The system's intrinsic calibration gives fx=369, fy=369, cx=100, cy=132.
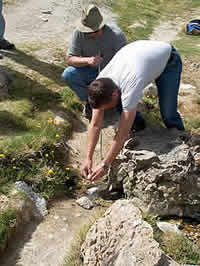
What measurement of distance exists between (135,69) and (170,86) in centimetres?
125

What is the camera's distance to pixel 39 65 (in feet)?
31.6

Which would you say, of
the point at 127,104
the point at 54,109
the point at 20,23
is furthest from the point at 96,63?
the point at 20,23

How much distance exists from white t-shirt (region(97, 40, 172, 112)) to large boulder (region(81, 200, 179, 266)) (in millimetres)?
1416

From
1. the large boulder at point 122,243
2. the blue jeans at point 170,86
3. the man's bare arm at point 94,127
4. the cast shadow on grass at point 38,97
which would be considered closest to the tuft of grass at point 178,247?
the large boulder at point 122,243

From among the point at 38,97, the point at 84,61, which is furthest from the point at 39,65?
the point at 84,61

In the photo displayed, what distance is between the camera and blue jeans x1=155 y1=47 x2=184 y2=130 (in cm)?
587

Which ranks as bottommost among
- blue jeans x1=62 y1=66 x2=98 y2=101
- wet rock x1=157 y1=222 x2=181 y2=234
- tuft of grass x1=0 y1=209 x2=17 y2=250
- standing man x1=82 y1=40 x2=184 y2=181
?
wet rock x1=157 y1=222 x2=181 y2=234

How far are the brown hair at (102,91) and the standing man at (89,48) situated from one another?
2.09m

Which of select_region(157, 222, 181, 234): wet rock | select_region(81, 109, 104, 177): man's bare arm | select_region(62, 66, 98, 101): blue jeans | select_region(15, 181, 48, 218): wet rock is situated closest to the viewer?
select_region(157, 222, 181, 234): wet rock

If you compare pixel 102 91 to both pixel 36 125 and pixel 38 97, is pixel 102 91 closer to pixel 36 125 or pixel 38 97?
pixel 36 125

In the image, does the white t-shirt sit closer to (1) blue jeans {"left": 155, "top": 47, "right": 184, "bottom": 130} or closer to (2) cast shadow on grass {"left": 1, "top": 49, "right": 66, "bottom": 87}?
(1) blue jeans {"left": 155, "top": 47, "right": 184, "bottom": 130}

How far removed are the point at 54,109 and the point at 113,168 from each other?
2521 millimetres

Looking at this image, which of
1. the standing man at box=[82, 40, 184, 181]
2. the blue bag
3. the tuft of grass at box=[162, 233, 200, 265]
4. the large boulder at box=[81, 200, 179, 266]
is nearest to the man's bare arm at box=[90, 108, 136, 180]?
the standing man at box=[82, 40, 184, 181]

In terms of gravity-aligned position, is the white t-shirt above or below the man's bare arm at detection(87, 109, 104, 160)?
above
